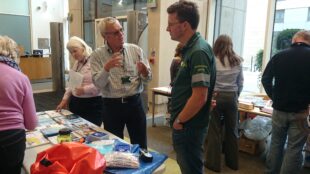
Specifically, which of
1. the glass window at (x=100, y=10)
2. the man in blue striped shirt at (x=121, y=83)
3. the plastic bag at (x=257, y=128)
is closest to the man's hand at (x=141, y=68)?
the man in blue striped shirt at (x=121, y=83)

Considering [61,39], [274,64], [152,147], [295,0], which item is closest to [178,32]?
[274,64]

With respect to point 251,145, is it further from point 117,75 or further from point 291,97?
point 117,75

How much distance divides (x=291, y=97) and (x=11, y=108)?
200 centimetres

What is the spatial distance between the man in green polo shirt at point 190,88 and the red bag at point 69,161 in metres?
0.52

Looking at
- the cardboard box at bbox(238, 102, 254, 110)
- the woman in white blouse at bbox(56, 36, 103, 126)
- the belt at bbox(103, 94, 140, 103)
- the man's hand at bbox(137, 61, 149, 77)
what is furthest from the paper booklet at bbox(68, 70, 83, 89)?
the cardboard box at bbox(238, 102, 254, 110)

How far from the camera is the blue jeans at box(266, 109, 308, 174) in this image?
215 cm

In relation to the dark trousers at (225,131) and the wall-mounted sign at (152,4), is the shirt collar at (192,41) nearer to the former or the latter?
the dark trousers at (225,131)

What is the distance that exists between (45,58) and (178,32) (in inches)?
293

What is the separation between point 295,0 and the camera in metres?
3.55

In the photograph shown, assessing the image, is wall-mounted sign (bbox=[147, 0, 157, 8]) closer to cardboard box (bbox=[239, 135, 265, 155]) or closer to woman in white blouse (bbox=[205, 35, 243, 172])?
woman in white blouse (bbox=[205, 35, 243, 172])

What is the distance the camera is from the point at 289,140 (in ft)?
Answer: 7.33

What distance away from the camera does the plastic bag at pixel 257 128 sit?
3121mm

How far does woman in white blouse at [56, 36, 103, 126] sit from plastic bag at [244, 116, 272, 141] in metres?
1.85

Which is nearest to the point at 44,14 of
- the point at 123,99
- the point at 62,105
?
the point at 62,105
